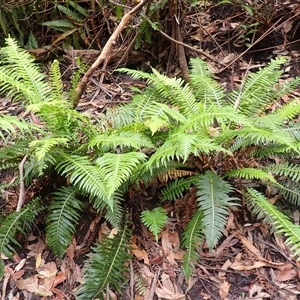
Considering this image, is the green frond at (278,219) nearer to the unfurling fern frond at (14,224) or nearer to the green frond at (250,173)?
the green frond at (250,173)

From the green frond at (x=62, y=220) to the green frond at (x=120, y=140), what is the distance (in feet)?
1.29

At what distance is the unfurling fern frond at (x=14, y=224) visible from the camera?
2932 mm

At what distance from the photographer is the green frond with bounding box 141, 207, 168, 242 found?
289 cm

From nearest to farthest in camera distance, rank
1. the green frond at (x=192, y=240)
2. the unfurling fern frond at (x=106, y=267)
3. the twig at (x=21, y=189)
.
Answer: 1. the unfurling fern frond at (x=106, y=267)
2. the green frond at (x=192, y=240)
3. the twig at (x=21, y=189)

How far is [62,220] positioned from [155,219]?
651 millimetres

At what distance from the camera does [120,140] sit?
292 cm

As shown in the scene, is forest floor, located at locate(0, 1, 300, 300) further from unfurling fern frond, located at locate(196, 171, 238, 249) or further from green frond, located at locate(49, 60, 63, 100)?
green frond, located at locate(49, 60, 63, 100)

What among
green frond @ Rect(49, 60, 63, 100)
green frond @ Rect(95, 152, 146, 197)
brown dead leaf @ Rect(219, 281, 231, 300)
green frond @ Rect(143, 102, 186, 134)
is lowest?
brown dead leaf @ Rect(219, 281, 231, 300)

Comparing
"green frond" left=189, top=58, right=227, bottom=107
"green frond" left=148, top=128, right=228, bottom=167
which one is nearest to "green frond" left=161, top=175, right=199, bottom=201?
"green frond" left=148, top=128, right=228, bottom=167

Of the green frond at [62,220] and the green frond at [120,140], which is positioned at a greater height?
the green frond at [120,140]

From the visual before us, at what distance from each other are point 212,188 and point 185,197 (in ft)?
1.10

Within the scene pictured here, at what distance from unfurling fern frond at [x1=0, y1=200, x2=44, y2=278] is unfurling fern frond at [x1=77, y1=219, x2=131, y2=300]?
0.53m

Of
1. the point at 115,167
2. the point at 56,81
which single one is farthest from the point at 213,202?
the point at 56,81

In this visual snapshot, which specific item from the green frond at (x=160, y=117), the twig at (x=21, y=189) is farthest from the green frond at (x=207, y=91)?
the twig at (x=21, y=189)
